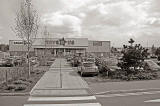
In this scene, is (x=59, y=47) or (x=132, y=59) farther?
(x=59, y=47)

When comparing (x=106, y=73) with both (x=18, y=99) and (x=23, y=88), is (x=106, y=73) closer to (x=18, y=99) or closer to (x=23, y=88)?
(x=23, y=88)

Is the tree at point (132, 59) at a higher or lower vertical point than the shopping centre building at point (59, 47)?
lower

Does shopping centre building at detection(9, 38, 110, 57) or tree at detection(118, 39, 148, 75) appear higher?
shopping centre building at detection(9, 38, 110, 57)

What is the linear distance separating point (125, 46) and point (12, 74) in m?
9.65

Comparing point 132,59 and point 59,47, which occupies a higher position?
point 59,47

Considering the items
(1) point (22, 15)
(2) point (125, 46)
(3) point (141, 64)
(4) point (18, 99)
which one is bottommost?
(4) point (18, 99)

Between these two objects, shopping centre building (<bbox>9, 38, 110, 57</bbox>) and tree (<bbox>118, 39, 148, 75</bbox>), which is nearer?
tree (<bbox>118, 39, 148, 75</bbox>)

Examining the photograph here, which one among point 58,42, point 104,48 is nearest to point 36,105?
point 58,42

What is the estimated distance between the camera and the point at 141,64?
62.9ft

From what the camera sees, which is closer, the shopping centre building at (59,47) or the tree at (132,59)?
the tree at (132,59)

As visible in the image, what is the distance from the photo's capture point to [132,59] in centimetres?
1875

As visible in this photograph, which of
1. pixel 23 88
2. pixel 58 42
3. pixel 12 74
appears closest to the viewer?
pixel 23 88

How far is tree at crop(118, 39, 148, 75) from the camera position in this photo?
1883 cm

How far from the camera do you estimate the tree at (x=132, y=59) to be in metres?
18.8
